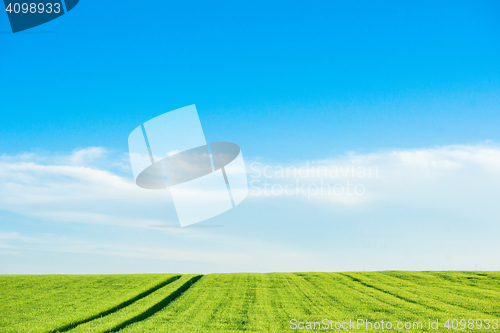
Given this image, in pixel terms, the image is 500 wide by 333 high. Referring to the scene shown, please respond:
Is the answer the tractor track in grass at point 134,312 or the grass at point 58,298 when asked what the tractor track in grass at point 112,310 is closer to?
the grass at point 58,298

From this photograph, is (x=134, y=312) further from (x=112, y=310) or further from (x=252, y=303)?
(x=252, y=303)

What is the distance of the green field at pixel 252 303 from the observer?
69.8 ft

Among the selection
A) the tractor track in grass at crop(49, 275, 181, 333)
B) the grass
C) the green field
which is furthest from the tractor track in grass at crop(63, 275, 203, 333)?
the grass

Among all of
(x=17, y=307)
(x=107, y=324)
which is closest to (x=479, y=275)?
(x=107, y=324)

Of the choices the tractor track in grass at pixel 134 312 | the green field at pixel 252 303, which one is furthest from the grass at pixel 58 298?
the tractor track in grass at pixel 134 312

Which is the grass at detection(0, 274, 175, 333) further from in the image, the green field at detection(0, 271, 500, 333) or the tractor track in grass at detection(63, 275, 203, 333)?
the tractor track in grass at detection(63, 275, 203, 333)

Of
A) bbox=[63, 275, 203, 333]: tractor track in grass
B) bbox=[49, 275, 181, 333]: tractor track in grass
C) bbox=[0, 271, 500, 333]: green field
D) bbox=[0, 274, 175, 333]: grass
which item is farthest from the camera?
bbox=[0, 274, 175, 333]: grass

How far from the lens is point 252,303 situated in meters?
28.0

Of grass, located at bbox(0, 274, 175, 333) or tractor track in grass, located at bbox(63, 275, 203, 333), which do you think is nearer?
tractor track in grass, located at bbox(63, 275, 203, 333)

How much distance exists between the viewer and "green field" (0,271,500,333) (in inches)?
837

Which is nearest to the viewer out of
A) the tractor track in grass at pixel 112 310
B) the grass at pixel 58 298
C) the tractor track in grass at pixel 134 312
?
the tractor track in grass at pixel 134 312

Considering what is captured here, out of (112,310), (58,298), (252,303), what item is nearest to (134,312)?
(112,310)

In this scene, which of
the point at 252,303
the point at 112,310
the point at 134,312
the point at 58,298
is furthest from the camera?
the point at 58,298

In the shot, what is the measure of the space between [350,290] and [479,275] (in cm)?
1889
